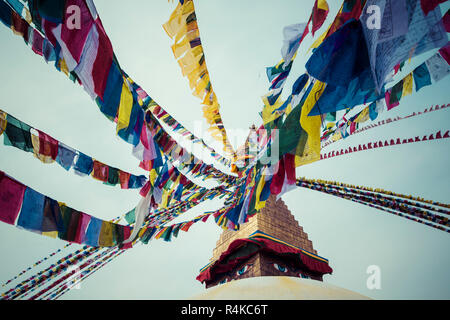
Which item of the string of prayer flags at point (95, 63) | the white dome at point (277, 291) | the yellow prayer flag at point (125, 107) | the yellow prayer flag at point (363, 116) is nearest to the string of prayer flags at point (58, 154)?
the string of prayer flags at point (95, 63)

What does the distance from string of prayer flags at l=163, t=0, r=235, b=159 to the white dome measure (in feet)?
11.4

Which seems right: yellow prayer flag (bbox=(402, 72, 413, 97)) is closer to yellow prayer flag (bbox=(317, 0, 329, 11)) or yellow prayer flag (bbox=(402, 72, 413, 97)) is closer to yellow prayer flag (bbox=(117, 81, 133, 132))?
yellow prayer flag (bbox=(317, 0, 329, 11))

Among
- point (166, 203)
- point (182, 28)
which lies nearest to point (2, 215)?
point (166, 203)

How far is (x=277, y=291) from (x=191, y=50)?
444 centimetres

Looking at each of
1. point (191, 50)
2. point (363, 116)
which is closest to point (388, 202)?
point (363, 116)

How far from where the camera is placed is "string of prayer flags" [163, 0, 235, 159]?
338cm

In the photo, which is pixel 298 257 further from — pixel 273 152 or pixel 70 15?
pixel 70 15

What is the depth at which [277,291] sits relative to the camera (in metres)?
4.63

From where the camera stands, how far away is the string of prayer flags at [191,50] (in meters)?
3.38

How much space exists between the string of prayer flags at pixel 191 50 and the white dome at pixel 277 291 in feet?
11.4

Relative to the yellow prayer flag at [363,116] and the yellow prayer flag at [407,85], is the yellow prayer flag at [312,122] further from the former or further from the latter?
the yellow prayer flag at [363,116]

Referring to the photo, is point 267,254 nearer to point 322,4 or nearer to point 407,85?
point 407,85
